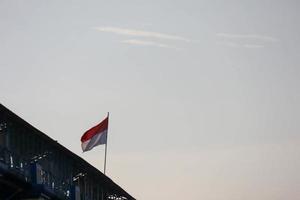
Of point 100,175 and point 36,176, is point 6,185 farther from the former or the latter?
point 100,175

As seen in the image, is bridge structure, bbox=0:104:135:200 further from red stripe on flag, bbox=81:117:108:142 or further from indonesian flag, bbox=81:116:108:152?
red stripe on flag, bbox=81:117:108:142

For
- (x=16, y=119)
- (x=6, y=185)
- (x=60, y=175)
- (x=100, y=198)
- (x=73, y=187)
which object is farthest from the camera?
(x=100, y=198)

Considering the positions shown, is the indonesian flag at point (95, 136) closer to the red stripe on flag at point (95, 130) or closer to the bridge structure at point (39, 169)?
the red stripe on flag at point (95, 130)

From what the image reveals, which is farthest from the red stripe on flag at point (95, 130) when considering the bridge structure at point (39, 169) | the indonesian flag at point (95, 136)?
the bridge structure at point (39, 169)

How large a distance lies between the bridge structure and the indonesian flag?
1.04m

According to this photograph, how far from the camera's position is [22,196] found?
3081 cm

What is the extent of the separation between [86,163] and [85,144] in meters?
1.72

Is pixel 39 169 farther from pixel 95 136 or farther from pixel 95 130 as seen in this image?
pixel 95 130

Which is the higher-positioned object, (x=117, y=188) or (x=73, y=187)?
(x=73, y=187)

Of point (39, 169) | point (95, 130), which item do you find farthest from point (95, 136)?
point (39, 169)

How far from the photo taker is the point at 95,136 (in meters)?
42.3

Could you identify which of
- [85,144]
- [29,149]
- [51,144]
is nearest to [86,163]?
[85,144]

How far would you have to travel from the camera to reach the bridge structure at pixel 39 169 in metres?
30.1

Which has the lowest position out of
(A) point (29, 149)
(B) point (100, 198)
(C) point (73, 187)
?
(B) point (100, 198)
